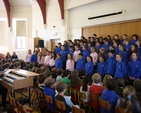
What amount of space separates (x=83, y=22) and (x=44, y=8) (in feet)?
13.1

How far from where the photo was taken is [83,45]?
7.30 meters

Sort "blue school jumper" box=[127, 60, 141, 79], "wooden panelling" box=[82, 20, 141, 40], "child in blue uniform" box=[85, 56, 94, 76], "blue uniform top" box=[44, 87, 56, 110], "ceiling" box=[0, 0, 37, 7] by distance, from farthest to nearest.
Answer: "ceiling" box=[0, 0, 37, 7] < "wooden panelling" box=[82, 20, 141, 40] < "child in blue uniform" box=[85, 56, 94, 76] < "blue school jumper" box=[127, 60, 141, 79] < "blue uniform top" box=[44, 87, 56, 110]

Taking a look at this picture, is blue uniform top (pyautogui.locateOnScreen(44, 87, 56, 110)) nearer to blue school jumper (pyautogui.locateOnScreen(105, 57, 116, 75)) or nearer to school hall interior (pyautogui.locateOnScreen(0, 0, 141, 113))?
school hall interior (pyautogui.locateOnScreen(0, 0, 141, 113))

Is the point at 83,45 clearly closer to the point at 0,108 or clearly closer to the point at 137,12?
the point at 137,12

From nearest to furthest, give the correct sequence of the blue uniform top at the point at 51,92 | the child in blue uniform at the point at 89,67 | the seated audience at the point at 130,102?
the seated audience at the point at 130,102, the blue uniform top at the point at 51,92, the child in blue uniform at the point at 89,67

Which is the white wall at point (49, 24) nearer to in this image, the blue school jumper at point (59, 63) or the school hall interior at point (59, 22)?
the school hall interior at point (59, 22)

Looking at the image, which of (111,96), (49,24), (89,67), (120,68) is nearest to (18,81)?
(111,96)

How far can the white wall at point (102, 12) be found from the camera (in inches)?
305

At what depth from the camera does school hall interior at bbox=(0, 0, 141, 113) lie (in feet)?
26.1

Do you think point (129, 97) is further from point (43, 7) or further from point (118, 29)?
point (43, 7)

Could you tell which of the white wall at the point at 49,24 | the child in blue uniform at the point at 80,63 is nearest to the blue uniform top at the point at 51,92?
the child in blue uniform at the point at 80,63

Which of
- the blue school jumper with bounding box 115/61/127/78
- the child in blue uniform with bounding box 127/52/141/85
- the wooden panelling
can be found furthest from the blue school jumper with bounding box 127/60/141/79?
the wooden panelling

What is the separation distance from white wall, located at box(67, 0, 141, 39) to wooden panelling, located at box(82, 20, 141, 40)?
0.30 meters

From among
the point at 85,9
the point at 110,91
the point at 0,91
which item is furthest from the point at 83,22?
the point at 110,91
